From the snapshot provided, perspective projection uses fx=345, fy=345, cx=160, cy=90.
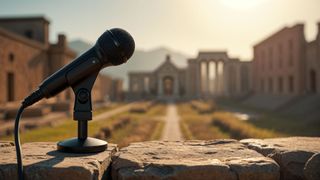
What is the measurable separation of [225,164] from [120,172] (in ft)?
2.68

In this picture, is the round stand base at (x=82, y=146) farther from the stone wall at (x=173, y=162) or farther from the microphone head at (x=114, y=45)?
the microphone head at (x=114, y=45)

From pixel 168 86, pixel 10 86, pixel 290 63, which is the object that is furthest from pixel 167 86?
pixel 10 86

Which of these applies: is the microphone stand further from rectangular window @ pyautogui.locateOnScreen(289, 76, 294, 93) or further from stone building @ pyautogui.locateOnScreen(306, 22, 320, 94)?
rectangular window @ pyautogui.locateOnScreen(289, 76, 294, 93)

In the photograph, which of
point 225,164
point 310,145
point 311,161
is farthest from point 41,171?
point 310,145

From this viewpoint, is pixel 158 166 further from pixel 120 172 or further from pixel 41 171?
pixel 41 171

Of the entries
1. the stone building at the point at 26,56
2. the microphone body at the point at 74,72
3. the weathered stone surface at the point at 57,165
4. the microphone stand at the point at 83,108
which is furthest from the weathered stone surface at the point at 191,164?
the stone building at the point at 26,56

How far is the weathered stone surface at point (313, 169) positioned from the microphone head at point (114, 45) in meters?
1.75

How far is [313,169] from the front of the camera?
261 cm

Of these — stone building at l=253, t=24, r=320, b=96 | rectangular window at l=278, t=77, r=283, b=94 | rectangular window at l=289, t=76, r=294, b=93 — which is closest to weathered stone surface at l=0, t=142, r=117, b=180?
stone building at l=253, t=24, r=320, b=96

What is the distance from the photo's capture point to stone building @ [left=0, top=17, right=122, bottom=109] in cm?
2853

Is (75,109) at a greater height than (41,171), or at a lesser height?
greater

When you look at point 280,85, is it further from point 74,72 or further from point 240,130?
point 74,72

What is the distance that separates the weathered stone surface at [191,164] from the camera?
8.48 feet

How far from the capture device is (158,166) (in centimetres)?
265
